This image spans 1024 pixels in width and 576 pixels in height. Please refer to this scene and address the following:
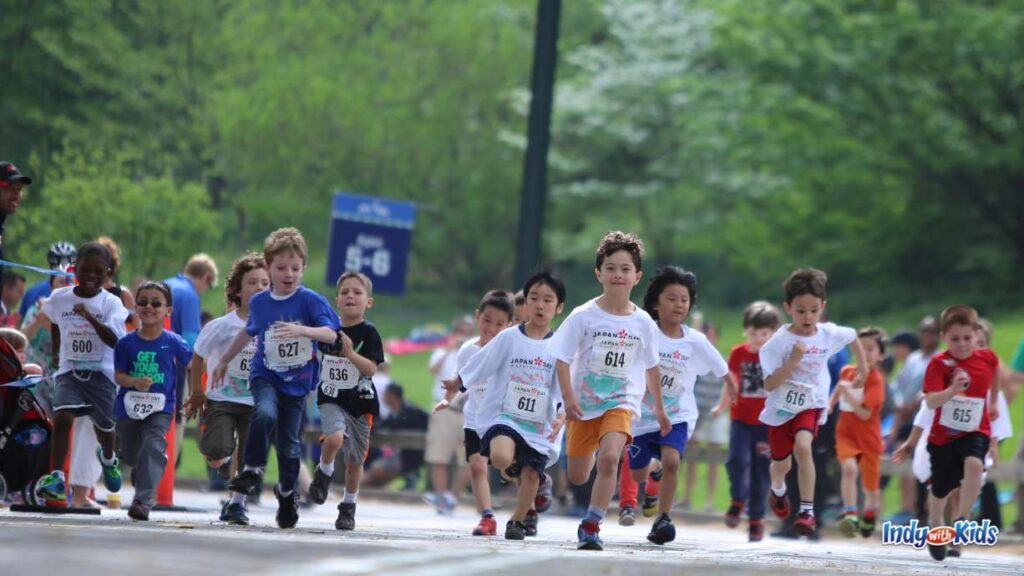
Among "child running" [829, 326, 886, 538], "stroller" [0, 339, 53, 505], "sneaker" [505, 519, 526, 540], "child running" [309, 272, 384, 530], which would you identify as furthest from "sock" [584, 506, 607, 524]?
"child running" [829, 326, 886, 538]

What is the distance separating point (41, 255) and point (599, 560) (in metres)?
10.1

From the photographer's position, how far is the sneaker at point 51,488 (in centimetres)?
1226

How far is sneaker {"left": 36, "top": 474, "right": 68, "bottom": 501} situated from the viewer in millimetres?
12258

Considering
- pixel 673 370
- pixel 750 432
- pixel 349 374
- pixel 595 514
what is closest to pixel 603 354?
pixel 595 514

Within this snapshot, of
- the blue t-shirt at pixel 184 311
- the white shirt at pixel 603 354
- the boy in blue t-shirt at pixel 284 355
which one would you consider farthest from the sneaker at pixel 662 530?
the blue t-shirt at pixel 184 311

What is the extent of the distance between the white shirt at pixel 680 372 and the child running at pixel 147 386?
2.95 metres

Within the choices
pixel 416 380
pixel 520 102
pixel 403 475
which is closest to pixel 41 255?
pixel 403 475

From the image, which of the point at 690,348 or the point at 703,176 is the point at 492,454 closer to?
the point at 690,348

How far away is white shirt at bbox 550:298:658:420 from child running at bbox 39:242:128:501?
303 cm

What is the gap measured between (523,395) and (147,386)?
7.75 ft

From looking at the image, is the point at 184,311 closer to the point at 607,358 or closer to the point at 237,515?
the point at 237,515

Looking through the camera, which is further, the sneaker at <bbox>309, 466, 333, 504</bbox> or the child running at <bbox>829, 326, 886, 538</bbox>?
the child running at <bbox>829, 326, 886, 538</bbox>

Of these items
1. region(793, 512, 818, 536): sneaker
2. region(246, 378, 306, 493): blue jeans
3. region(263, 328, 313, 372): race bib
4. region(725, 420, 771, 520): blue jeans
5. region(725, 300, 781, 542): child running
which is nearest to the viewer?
region(246, 378, 306, 493): blue jeans

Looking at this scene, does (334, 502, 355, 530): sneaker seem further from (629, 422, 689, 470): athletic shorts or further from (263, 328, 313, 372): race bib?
(629, 422, 689, 470): athletic shorts
